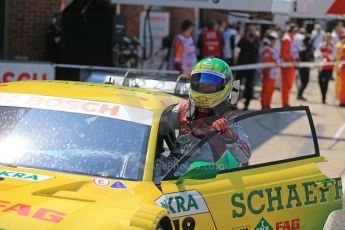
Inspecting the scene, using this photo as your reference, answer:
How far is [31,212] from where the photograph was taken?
3688mm

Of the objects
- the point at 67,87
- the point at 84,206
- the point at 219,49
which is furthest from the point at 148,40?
the point at 84,206

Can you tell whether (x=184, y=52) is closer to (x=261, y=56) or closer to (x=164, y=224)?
(x=261, y=56)

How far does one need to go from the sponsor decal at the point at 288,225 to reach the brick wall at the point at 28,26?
1115cm

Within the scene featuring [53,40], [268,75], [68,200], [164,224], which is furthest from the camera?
[268,75]

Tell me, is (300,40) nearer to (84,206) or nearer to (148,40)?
(148,40)

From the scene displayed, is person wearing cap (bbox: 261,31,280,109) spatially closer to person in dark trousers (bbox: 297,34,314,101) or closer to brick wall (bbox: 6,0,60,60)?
person in dark trousers (bbox: 297,34,314,101)

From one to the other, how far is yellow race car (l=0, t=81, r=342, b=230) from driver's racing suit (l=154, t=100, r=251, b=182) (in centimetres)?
5

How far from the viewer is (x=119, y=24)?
14.9 metres

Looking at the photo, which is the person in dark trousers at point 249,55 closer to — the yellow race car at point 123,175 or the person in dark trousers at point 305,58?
the person in dark trousers at point 305,58

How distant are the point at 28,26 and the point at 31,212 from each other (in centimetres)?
1198

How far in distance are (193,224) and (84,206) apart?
80 centimetres

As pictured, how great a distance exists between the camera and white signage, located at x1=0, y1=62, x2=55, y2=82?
436 inches

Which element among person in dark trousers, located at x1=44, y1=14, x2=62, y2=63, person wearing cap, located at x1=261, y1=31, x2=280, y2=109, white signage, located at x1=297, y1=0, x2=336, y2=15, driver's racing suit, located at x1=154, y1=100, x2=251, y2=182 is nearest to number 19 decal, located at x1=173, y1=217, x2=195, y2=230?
driver's racing suit, located at x1=154, y1=100, x2=251, y2=182

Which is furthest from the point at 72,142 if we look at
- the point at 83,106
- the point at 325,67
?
the point at 325,67
